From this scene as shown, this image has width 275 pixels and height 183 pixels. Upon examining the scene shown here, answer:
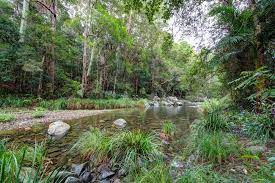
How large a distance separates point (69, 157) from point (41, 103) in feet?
29.2

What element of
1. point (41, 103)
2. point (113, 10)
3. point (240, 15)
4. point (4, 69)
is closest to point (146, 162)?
point (240, 15)

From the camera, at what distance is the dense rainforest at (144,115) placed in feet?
8.38

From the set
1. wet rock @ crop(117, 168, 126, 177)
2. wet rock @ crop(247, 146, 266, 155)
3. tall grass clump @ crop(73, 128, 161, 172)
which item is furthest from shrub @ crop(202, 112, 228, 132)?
wet rock @ crop(117, 168, 126, 177)

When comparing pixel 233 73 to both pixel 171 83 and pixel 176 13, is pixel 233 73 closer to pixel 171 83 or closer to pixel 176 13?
pixel 176 13

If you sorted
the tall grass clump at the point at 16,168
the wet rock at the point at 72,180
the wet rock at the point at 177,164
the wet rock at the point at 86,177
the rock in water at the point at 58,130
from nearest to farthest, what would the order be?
Result: 1. the tall grass clump at the point at 16,168
2. the wet rock at the point at 72,180
3. the wet rock at the point at 86,177
4. the wet rock at the point at 177,164
5. the rock in water at the point at 58,130

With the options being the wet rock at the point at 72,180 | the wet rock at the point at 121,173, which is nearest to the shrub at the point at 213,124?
Result: the wet rock at the point at 121,173

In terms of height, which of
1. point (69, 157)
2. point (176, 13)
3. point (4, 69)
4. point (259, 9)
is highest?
point (176, 13)

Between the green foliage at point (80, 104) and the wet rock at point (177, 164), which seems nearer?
the wet rock at point (177, 164)

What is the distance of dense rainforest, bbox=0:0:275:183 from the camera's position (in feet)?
8.38

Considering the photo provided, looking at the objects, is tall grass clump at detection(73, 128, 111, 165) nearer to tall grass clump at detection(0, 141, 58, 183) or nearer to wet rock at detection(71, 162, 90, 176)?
wet rock at detection(71, 162, 90, 176)

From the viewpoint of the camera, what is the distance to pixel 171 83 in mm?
29891

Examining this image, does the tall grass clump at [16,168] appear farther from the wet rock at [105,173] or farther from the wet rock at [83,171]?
the wet rock at [105,173]

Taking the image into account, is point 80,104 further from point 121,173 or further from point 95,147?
point 121,173

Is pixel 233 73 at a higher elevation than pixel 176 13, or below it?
below
